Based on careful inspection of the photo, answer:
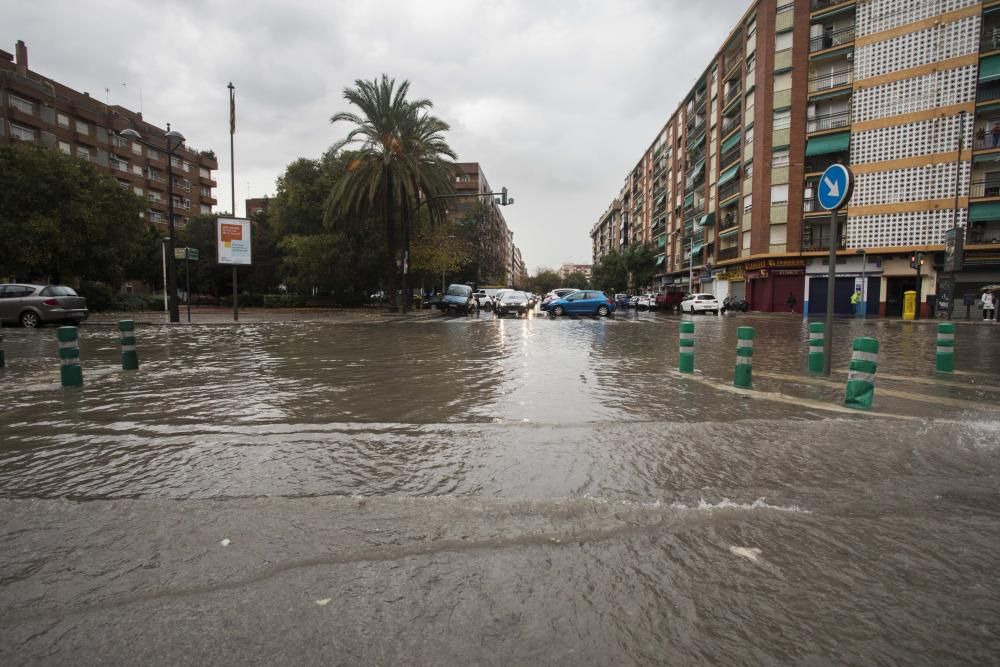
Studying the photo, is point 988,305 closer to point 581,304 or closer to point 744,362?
point 581,304

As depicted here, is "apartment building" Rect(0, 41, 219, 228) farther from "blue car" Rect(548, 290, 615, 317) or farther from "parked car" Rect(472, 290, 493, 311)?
"blue car" Rect(548, 290, 615, 317)

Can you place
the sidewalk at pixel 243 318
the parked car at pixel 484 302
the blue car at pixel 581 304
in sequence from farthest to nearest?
the parked car at pixel 484 302 → the blue car at pixel 581 304 → the sidewalk at pixel 243 318

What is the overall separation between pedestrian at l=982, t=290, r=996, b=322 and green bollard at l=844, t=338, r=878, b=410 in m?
29.9

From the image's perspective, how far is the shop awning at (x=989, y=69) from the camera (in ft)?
108

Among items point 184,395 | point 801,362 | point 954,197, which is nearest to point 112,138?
point 184,395

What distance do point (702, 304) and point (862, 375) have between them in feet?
107

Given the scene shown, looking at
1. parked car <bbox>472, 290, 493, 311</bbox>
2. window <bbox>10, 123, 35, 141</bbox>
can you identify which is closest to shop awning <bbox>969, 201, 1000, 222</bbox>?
parked car <bbox>472, 290, 493, 311</bbox>

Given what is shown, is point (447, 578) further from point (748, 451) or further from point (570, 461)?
point (748, 451)

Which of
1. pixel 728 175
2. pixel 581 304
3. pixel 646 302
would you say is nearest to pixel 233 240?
pixel 581 304

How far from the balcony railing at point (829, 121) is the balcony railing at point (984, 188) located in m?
8.71

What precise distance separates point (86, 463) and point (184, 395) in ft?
9.66

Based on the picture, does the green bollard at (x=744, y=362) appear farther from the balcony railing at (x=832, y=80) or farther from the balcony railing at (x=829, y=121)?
the balcony railing at (x=832, y=80)

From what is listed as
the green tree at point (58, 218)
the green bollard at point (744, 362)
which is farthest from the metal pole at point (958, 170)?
the green tree at point (58, 218)

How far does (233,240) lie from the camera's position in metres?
24.8
